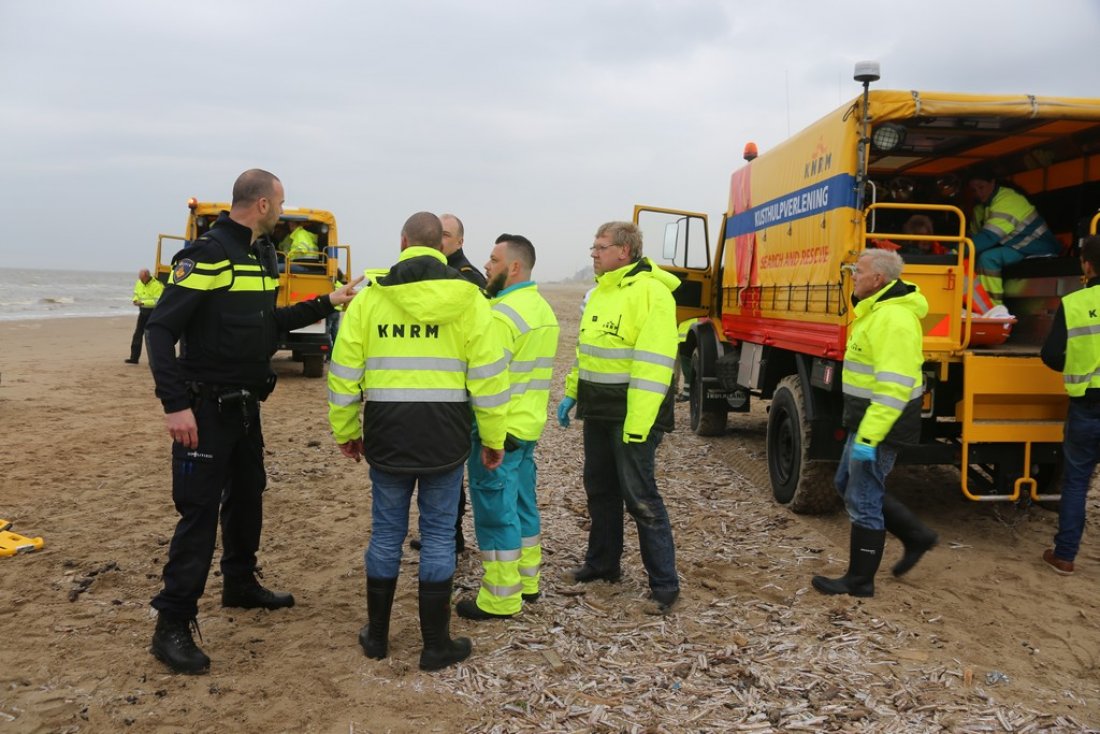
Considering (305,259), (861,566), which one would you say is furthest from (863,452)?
(305,259)

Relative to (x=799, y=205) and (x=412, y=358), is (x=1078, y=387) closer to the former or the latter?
(x=799, y=205)

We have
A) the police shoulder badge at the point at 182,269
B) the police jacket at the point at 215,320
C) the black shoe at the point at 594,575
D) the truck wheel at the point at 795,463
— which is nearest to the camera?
the police jacket at the point at 215,320

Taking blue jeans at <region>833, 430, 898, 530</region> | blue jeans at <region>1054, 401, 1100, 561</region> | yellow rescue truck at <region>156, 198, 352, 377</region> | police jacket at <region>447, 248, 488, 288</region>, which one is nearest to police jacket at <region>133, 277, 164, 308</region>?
yellow rescue truck at <region>156, 198, 352, 377</region>

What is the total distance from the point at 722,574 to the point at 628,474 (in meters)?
1.20

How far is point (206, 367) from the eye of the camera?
3.45m

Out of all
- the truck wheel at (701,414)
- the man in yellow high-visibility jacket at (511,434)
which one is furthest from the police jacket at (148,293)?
the man in yellow high-visibility jacket at (511,434)

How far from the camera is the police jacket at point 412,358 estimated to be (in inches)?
130

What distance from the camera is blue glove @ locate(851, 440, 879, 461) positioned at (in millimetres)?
4074

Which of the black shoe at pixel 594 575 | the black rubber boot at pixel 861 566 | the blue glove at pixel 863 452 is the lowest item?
the black shoe at pixel 594 575

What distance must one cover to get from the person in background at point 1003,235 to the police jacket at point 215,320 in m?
5.64

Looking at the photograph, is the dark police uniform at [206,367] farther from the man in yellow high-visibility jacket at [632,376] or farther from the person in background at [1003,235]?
the person in background at [1003,235]

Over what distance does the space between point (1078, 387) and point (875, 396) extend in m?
1.53

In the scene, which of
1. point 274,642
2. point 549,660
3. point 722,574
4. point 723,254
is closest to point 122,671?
point 274,642

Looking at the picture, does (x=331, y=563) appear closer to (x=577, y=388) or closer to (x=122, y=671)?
(x=122, y=671)
